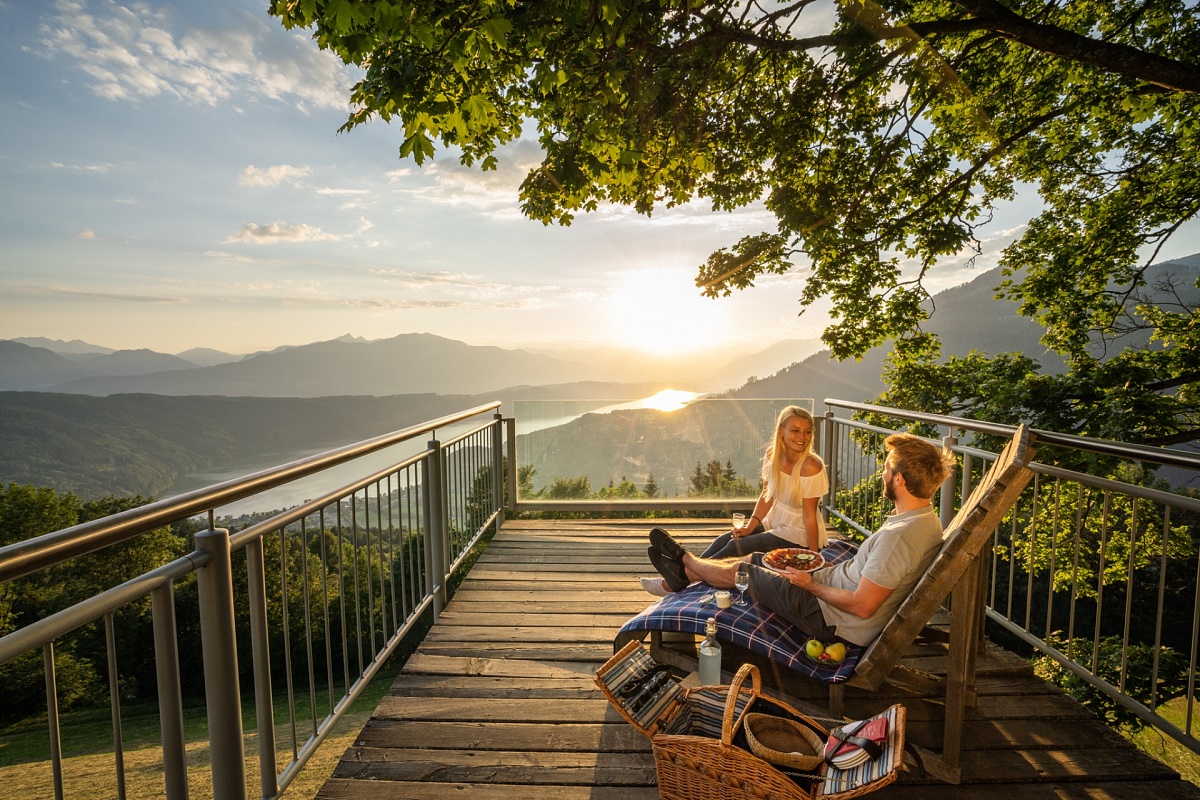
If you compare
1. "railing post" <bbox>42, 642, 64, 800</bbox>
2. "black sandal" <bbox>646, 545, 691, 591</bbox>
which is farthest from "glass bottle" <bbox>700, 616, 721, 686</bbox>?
"railing post" <bbox>42, 642, 64, 800</bbox>

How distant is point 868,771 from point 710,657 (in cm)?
105

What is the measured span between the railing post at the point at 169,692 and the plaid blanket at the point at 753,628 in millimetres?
1936

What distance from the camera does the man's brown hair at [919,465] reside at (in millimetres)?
2576

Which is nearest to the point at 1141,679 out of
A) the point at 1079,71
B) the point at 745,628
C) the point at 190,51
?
the point at 1079,71

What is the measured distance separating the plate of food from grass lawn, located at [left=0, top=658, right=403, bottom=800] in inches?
251

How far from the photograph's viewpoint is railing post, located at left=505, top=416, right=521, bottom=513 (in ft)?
22.9

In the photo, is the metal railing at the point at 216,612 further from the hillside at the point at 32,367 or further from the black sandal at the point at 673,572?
the hillside at the point at 32,367

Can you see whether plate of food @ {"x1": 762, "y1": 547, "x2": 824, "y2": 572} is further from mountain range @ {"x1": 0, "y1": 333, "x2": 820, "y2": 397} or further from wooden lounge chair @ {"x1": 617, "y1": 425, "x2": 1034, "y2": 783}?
mountain range @ {"x1": 0, "y1": 333, "x2": 820, "y2": 397}

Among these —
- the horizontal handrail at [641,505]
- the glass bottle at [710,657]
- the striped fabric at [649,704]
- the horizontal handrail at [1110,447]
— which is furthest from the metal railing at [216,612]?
the horizontal handrail at [641,505]

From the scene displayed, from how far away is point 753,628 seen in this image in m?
2.77

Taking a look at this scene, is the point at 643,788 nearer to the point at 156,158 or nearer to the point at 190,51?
the point at 190,51

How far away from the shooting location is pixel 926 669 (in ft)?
10.6

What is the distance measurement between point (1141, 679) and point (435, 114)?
20.6m

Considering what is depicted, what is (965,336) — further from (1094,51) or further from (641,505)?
(641,505)
